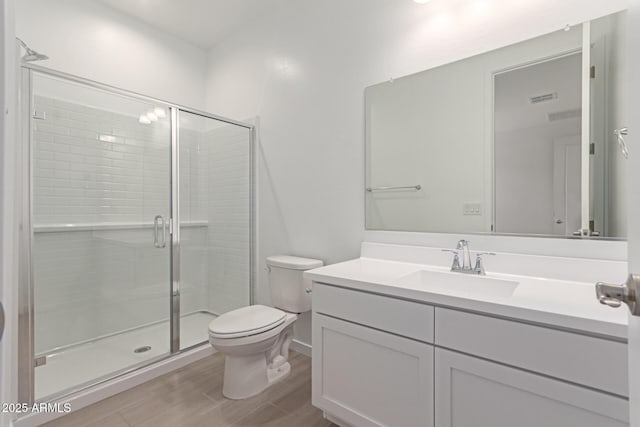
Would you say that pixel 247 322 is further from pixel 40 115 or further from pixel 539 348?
pixel 40 115

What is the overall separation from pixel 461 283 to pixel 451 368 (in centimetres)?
44

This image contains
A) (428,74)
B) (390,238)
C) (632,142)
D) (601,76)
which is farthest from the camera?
(390,238)

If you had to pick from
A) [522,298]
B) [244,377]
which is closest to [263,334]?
[244,377]

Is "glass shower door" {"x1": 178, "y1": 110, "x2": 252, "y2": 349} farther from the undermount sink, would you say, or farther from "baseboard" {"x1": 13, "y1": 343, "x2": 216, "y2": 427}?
the undermount sink

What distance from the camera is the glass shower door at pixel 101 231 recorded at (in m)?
2.01

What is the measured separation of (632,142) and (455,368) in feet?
2.87

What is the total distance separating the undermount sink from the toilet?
78 centimetres

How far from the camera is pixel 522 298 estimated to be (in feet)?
3.41

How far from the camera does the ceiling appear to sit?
2.44 meters

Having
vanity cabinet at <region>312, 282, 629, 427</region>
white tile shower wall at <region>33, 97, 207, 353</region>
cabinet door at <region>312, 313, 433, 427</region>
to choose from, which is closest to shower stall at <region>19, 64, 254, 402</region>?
white tile shower wall at <region>33, 97, 207, 353</region>

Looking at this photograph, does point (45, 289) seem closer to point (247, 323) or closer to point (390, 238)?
point (247, 323)

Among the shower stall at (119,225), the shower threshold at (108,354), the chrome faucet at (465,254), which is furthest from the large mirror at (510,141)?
the shower threshold at (108,354)

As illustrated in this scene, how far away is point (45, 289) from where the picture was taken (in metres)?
2.07

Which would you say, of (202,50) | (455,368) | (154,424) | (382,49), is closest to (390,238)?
(455,368)
